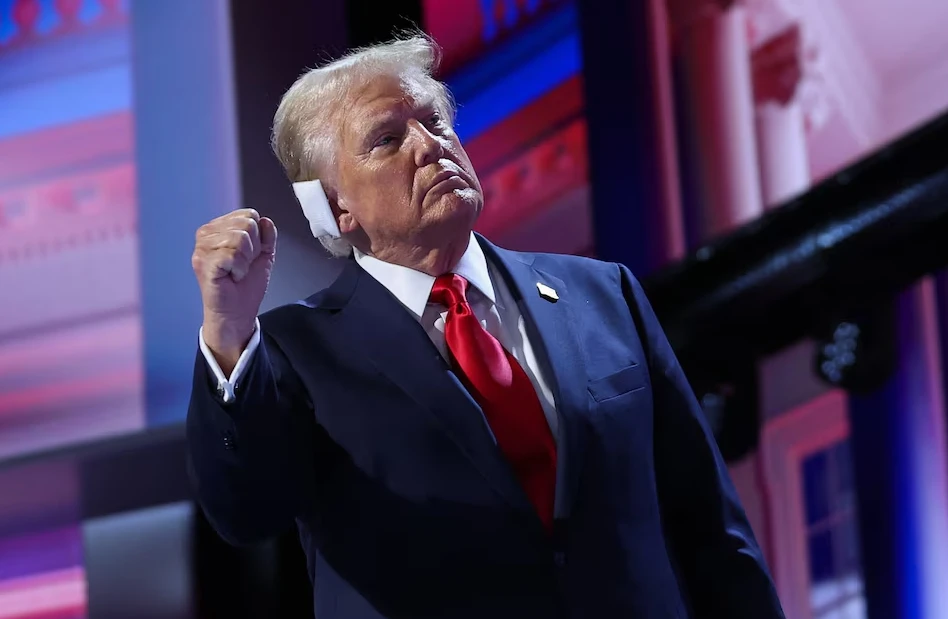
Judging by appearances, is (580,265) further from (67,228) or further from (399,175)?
(67,228)

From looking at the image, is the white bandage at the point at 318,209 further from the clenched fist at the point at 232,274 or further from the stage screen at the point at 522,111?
the stage screen at the point at 522,111

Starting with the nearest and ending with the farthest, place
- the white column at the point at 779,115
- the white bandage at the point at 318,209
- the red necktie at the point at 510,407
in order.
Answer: the red necktie at the point at 510,407
the white bandage at the point at 318,209
the white column at the point at 779,115

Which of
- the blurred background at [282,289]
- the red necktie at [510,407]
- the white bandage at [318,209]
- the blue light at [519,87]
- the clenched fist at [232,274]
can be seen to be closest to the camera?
the clenched fist at [232,274]

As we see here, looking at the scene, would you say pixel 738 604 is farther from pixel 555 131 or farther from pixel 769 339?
pixel 555 131

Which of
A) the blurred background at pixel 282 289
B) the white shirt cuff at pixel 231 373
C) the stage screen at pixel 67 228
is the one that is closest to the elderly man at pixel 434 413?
the white shirt cuff at pixel 231 373

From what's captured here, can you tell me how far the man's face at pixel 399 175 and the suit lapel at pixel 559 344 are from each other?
0.09 m

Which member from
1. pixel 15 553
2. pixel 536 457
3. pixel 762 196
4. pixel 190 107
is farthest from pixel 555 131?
pixel 536 457

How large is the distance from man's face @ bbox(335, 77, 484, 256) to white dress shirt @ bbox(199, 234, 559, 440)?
3 cm

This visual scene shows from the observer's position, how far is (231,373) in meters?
0.89

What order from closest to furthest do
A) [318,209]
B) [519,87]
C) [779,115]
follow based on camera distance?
[318,209]
[519,87]
[779,115]

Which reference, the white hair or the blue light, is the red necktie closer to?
the white hair

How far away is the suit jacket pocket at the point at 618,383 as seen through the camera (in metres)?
1.00

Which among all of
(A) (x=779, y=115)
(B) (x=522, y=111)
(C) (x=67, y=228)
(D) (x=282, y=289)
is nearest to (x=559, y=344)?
(D) (x=282, y=289)

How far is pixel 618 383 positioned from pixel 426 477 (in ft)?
0.71
